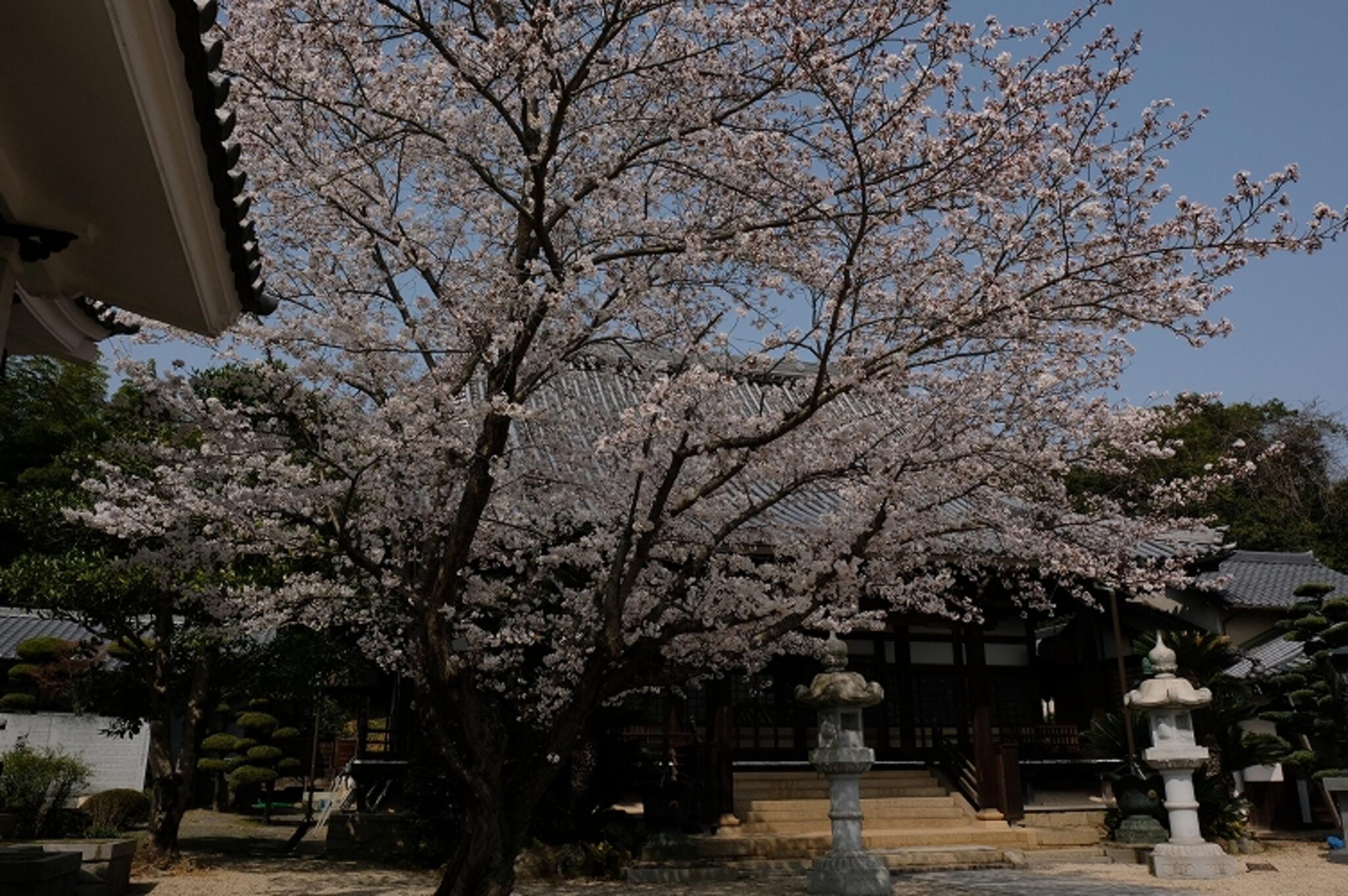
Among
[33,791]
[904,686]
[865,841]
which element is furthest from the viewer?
[904,686]

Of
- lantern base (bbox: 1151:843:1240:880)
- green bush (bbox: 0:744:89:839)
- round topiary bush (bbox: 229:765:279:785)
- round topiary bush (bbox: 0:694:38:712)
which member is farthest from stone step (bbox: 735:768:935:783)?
round topiary bush (bbox: 0:694:38:712)

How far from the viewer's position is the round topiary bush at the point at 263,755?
1877cm

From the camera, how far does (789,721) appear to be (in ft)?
51.6

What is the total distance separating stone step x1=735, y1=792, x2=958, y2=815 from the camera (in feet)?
44.2

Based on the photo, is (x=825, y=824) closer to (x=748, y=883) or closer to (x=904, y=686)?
(x=748, y=883)

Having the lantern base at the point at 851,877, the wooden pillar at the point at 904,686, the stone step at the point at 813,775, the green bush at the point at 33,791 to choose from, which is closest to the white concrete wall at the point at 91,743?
the green bush at the point at 33,791

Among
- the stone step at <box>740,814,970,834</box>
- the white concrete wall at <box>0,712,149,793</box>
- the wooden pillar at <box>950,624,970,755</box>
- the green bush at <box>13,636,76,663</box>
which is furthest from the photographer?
the white concrete wall at <box>0,712,149,793</box>

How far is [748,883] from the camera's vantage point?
36.2 ft

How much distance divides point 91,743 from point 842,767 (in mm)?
16354

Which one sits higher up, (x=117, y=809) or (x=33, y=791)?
(x=33, y=791)

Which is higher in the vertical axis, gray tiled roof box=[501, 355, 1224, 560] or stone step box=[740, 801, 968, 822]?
gray tiled roof box=[501, 355, 1224, 560]

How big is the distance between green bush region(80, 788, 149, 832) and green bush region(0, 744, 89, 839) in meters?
0.72

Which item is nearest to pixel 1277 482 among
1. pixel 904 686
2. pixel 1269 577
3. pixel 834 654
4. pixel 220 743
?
pixel 1269 577

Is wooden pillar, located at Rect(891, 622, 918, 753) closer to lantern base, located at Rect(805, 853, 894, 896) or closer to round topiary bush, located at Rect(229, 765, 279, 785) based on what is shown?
lantern base, located at Rect(805, 853, 894, 896)
